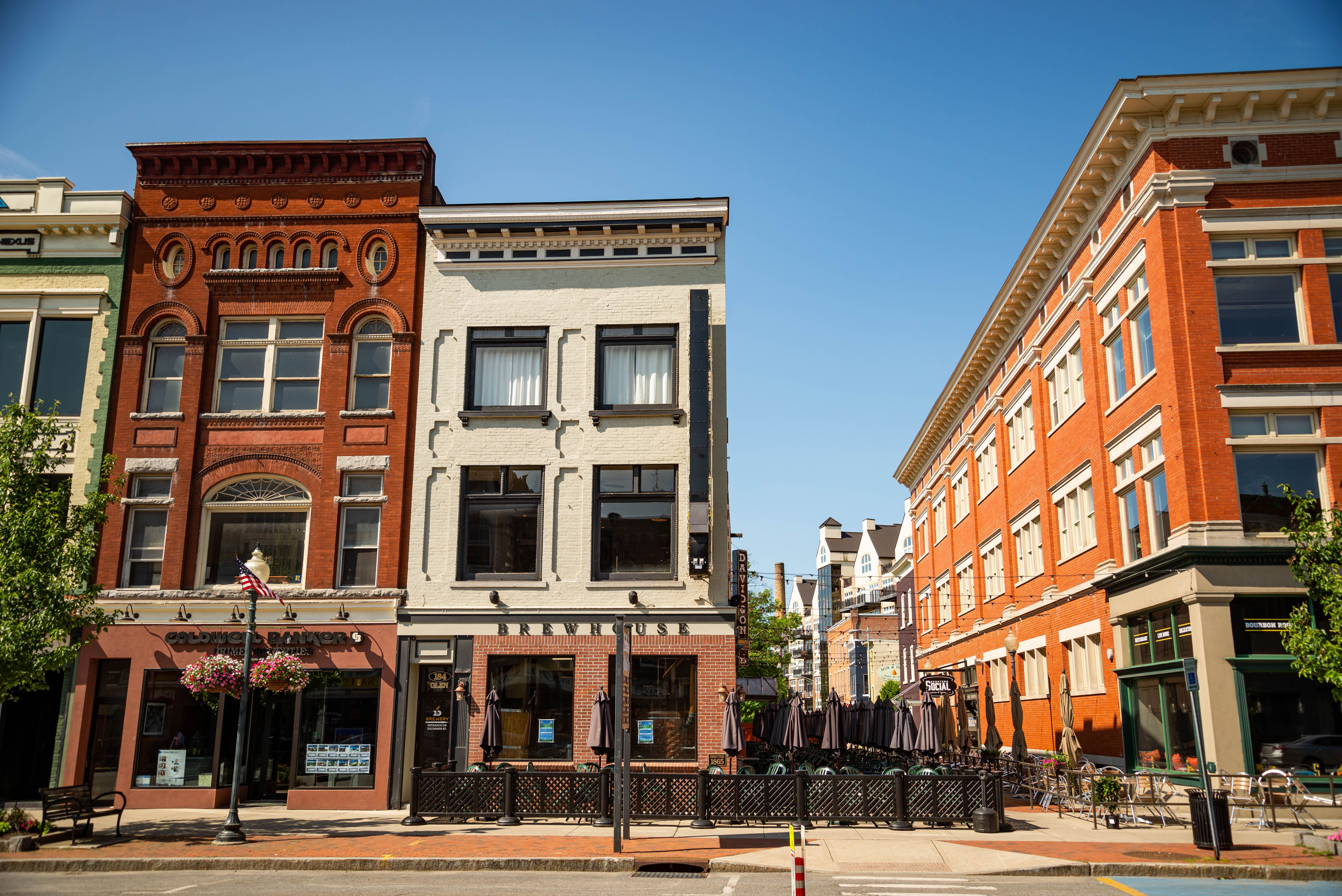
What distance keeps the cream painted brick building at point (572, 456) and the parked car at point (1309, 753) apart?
10.8 meters

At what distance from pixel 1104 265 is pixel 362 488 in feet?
64.5

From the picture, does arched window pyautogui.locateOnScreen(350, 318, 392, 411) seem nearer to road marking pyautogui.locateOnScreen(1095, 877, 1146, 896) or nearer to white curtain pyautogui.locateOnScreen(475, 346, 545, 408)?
white curtain pyautogui.locateOnScreen(475, 346, 545, 408)

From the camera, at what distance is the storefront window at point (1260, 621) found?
19766 mm

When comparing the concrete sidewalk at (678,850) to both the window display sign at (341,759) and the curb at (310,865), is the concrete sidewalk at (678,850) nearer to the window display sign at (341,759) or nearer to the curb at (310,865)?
the curb at (310,865)

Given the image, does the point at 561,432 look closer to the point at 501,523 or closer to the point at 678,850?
the point at 501,523

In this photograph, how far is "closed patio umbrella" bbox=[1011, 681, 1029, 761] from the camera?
2664 centimetres

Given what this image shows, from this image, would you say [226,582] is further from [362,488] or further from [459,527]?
[459,527]

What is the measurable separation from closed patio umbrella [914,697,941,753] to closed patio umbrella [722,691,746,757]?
4061 millimetres

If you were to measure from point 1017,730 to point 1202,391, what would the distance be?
10782 millimetres

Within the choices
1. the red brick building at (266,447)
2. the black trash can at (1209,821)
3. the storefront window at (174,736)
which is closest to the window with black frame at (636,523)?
the red brick building at (266,447)

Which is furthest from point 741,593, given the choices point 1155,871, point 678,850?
point 1155,871

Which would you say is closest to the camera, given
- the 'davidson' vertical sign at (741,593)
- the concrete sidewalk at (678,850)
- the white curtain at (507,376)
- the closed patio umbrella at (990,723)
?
the concrete sidewalk at (678,850)

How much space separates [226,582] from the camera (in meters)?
23.5

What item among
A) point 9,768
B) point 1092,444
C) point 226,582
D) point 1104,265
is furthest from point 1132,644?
point 9,768
